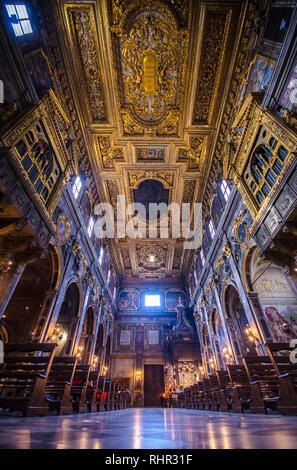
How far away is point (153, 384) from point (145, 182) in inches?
682

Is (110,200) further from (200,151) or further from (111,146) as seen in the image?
(200,151)

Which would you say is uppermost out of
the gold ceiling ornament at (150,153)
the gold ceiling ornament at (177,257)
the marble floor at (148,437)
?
the gold ceiling ornament at (150,153)

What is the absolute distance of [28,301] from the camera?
12055 millimetres

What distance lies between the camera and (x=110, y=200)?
52.2ft

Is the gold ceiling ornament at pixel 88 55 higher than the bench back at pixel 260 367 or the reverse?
higher

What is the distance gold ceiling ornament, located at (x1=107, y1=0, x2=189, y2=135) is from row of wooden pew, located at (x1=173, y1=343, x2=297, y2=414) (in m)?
12.2

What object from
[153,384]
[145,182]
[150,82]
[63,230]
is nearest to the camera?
[63,230]

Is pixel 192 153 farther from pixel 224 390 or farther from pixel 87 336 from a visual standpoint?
pixel 87 336

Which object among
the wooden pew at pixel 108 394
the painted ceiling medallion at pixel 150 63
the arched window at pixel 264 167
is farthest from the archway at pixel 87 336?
the painted ceiling medallion at pixel 150 63

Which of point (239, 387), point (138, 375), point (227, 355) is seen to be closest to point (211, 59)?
point (239, 387)

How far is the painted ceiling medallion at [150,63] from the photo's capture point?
9547mm

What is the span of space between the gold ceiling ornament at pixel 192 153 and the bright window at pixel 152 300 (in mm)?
14465

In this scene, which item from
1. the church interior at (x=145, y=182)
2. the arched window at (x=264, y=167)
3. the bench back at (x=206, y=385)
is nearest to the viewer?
the church interior at (x=145, y=182)

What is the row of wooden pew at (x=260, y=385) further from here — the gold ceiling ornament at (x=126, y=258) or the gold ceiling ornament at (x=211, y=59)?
the gold ceiling ornament at (x=126, y=258)
